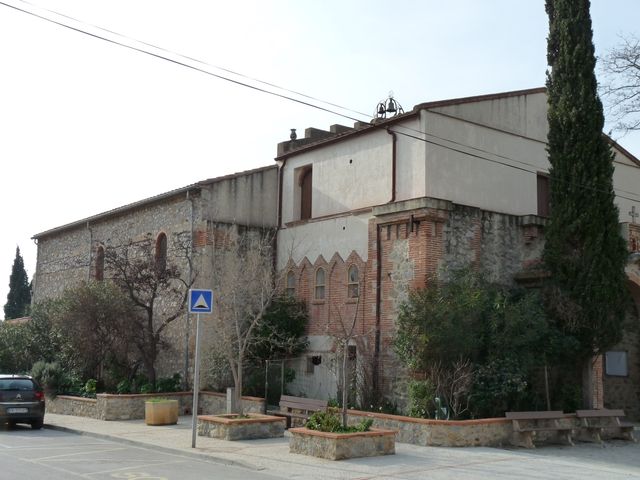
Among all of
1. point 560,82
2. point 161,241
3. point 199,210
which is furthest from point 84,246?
point 560,82

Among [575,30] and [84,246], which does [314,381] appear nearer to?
[575,30]

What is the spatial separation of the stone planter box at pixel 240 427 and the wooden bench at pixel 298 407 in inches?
55.1

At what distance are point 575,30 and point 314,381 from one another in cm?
1264

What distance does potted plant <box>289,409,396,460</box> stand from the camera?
14.1 m

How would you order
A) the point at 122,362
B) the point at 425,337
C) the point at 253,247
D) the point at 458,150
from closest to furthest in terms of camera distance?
the point at 425,337 → the point at 458,150 → the point at 253,247 → the point at 122,362

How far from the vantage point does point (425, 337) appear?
1795cm

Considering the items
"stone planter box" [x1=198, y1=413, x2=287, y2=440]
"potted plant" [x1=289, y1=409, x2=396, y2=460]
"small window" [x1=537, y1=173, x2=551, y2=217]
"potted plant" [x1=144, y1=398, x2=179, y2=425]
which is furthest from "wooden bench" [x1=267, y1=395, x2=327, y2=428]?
"small window" [x1=537, y1=173, x2=551, y2=217]

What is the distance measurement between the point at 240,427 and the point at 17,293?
153 ft

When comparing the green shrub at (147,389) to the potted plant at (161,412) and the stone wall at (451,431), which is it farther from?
the stone wall at (451,431)

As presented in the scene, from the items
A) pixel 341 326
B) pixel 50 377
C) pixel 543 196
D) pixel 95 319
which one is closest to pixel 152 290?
pixel 95 319

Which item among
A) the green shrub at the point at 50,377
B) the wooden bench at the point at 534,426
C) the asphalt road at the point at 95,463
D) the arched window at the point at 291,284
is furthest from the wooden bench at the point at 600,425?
the green shrub at the point at 50,377

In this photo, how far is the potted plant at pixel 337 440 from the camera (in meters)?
14.1

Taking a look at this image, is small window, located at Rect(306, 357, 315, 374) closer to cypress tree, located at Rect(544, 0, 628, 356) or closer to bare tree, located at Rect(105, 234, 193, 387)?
bare tree, located at Rect(105, 234, 193, 387)

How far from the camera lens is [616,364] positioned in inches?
1007
